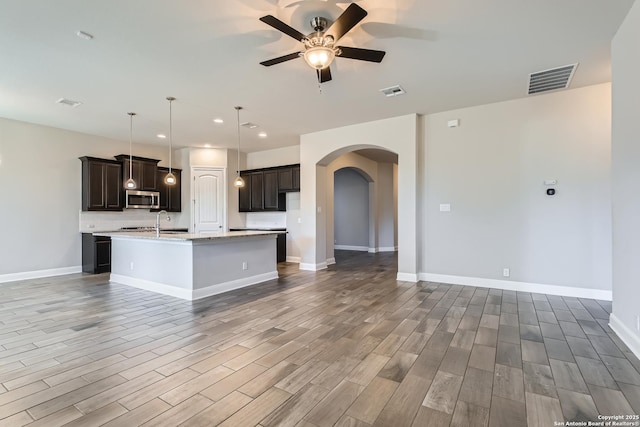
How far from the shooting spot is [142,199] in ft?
24.3

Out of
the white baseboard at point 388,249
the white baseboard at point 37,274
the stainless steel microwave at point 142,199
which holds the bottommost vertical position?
the white baseboard at point 388,249

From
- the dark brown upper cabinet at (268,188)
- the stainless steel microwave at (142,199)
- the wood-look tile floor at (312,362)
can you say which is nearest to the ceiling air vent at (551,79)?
the wood-look tile floor at (312,362)

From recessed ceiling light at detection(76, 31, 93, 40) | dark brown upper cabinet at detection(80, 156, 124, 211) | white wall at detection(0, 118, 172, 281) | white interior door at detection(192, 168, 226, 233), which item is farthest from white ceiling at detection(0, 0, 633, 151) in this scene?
white interior door at detection(192, 168, 226, 233)

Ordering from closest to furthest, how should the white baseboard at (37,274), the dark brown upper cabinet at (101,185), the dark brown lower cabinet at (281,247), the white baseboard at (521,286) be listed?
the white baseboard at (521,286)
the white baseboard at (37,274)
the dark brown upper cabinet at (101,185)
the dark brown lower cabinet at (281,247)

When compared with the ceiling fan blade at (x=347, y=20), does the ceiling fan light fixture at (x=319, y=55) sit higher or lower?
lower

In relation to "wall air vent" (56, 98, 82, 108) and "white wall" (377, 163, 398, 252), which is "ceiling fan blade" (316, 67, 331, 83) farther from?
"white wall" (377, 163, 398, 252)

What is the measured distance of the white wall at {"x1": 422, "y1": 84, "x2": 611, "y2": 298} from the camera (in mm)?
4414

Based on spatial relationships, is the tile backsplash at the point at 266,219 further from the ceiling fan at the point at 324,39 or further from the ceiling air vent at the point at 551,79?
the ceiling air vent at the point at 551,79

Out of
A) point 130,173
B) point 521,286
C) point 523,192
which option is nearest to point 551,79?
point 523,192

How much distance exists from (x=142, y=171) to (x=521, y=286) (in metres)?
8.08

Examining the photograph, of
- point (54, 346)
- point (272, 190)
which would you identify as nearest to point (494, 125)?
point (272, 190)

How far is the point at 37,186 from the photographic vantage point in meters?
6.17

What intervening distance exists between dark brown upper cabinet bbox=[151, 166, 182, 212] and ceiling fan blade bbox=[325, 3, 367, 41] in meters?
6.60

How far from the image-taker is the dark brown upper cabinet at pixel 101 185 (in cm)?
658
